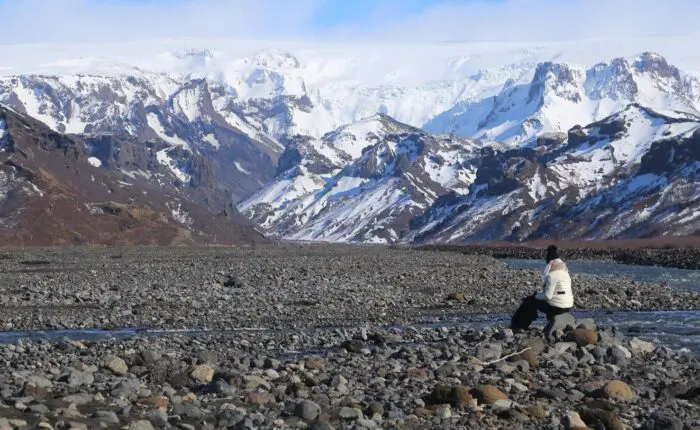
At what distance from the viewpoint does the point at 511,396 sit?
1073 inches

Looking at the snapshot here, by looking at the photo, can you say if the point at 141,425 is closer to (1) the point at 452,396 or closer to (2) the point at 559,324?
(1) the point at 452,396

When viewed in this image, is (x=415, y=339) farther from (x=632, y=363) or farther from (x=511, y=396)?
(x=511, y=396)

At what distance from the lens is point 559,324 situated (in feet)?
115

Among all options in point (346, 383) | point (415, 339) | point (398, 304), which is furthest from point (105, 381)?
point (398, 304)

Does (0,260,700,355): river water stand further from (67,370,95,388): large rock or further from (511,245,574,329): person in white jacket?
(67,370,95,388): large rock

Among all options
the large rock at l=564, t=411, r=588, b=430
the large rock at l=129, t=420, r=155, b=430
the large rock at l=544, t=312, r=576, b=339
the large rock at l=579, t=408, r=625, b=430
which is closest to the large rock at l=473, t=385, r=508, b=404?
the large rock at l=564, t=411, r=588, b=430

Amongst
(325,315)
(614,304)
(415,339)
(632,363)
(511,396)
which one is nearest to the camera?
(511,396)

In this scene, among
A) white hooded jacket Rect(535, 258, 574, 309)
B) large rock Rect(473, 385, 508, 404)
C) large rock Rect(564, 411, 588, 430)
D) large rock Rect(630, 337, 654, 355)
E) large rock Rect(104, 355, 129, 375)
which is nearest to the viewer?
large rock Rect(564, 411, 588, 430)

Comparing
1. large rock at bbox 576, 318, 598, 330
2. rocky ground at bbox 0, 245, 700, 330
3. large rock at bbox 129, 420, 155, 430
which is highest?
large rock at bbox 576, 318, 598, 330

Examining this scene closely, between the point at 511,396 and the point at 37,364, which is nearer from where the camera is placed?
the point at 511,396

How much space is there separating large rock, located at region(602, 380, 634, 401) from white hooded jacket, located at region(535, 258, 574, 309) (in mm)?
7485

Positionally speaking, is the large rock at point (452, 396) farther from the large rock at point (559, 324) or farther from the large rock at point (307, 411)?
the large rock at point (559, 324)

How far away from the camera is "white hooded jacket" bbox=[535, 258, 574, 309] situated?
115 ft

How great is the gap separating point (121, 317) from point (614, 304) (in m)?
25.4
